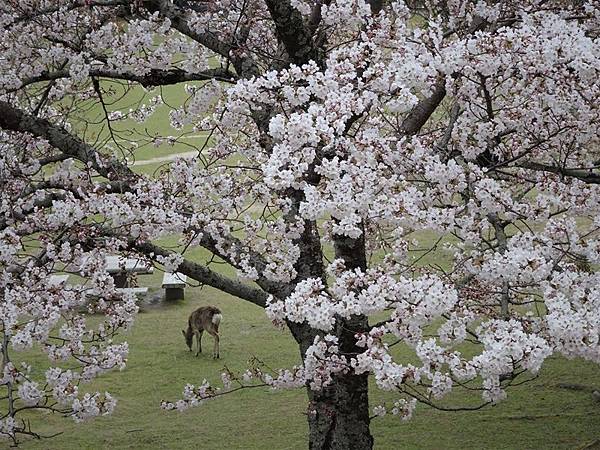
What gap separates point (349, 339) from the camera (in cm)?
477

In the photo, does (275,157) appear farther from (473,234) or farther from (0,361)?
(0,361)

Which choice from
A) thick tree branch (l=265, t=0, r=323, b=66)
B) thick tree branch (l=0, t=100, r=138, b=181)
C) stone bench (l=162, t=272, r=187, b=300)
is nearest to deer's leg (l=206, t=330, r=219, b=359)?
stone bench (l=162, t=272, r=187, b=300)

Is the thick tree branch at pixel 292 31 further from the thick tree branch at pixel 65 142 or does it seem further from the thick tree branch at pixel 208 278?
the thick tree branch at pixel 208 278

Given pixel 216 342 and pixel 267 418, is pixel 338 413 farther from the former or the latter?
pixel 216 342

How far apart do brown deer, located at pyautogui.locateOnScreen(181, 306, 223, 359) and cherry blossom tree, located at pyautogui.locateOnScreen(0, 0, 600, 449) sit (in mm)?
2928

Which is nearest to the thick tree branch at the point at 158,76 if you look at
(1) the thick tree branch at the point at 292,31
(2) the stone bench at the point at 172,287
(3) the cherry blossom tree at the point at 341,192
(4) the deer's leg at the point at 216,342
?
(3) the cherry blossom tree at the point at 341,192

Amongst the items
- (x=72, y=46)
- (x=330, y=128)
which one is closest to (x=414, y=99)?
(x=330, y=128)

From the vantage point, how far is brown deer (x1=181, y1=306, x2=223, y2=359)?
8844 mm

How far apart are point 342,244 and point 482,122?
3.75ft

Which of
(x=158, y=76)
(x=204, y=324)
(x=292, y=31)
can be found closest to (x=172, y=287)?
(x=204, y=324)

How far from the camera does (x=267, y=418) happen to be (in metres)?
7.34

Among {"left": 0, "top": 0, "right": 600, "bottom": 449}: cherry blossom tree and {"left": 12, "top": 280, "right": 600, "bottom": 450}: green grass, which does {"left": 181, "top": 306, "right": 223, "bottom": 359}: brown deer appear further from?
{"left": 0, "top": 0, "right": 600, "bottom": 449}: cherry blossom tree

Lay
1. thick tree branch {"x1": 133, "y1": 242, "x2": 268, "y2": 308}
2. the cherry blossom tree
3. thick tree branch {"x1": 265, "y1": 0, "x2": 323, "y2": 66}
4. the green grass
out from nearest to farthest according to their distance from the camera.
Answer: the cherry blossom tree
thick tree branch {"x1": 265, "y1": 0, "x2": 323, "y2": 66}
thick tree branch {"x1": 133, "y1": 242, "x2": 268, "y2": 308}
the green grass

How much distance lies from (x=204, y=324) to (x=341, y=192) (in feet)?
19.3
